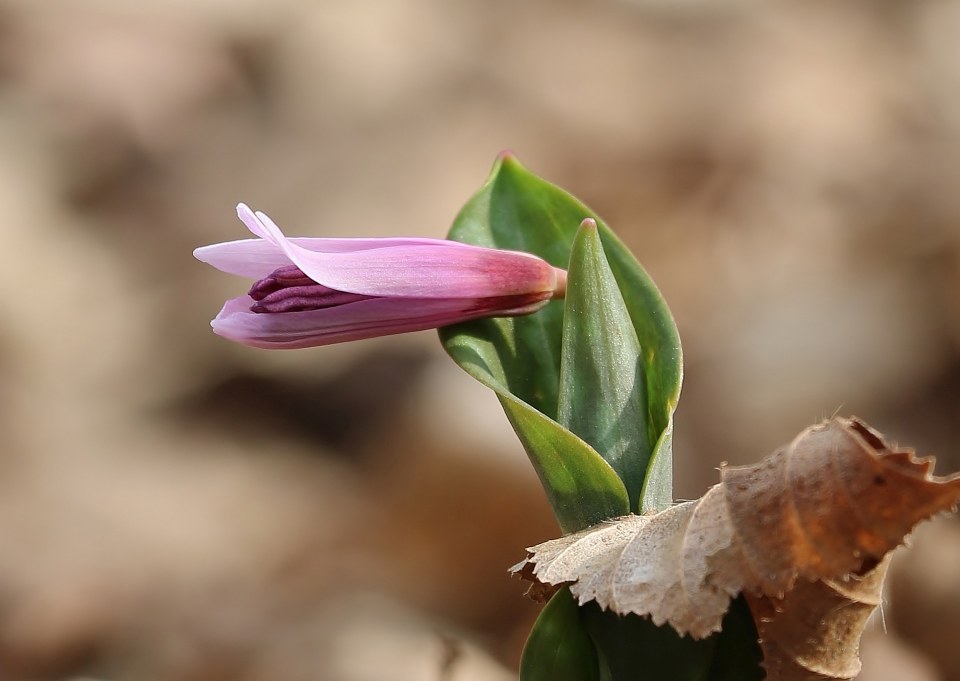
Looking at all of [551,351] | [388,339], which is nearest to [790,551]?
[551,351]

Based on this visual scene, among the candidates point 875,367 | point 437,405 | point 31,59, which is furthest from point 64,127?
point 875,367

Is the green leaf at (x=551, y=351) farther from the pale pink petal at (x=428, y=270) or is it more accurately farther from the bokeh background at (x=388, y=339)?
the bokeh background at (x=388, y=339)

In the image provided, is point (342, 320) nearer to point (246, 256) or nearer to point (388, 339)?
point (246, 256)

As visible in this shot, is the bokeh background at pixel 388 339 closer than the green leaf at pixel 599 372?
No

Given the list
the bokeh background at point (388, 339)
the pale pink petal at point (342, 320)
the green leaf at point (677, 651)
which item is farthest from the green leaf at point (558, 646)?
the bokeh background at point (388, 339)

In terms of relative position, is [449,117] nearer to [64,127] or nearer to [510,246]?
[64,127]

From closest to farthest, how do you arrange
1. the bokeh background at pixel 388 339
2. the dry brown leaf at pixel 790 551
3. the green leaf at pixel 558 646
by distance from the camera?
1. the dry brown leaf at pixel 790 551
2. the green leaf at pixel 558 646
3. the bokeh background at pixel 388 339
